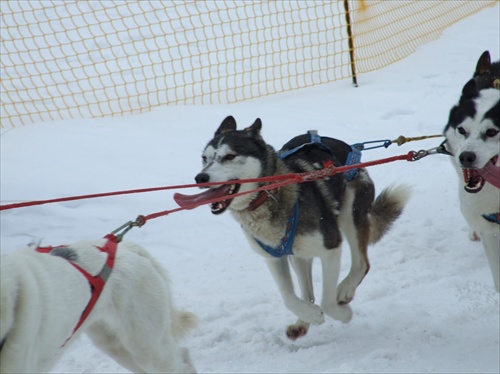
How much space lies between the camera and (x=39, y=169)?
625 centimetres

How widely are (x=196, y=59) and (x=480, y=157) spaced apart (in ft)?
21.7

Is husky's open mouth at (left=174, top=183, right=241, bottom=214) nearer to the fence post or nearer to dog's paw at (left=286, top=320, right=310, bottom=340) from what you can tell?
dog's paw at (left=286, top=320, right=310, bottom=340)

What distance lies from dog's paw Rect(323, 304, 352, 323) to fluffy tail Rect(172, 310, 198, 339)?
948mm

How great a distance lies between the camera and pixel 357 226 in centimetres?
406

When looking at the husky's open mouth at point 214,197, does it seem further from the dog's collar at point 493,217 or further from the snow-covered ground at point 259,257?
the dog's collar at point 493,217

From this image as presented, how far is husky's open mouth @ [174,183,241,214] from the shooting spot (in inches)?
131

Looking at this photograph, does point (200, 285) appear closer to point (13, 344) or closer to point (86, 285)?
point (86, 285)

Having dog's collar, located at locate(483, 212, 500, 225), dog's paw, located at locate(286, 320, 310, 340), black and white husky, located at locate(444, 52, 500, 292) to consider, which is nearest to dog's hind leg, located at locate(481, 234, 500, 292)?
black and white husky, located at locate(444, 52, 500, 292)

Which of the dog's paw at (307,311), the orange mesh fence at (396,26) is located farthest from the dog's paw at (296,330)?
the orange mesh fence at (396,26)

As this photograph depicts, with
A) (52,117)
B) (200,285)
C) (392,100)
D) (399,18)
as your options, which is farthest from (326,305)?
(399,18)

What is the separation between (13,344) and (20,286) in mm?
182

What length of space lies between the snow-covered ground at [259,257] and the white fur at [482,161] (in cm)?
43

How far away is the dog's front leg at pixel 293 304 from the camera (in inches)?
144

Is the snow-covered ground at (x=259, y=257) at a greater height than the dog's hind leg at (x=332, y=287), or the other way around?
the dog's hind leg at (x=332, y=287)
